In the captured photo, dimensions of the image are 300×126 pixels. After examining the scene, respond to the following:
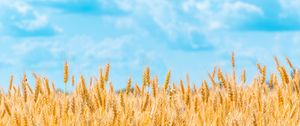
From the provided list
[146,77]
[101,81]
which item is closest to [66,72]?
[101,81]

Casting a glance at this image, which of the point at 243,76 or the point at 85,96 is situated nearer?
the point at 85,96

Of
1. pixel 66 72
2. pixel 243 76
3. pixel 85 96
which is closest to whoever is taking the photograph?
pixel 85 96

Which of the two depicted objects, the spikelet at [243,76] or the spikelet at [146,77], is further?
the spikelet at [243,76]

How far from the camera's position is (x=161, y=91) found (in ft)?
11.3

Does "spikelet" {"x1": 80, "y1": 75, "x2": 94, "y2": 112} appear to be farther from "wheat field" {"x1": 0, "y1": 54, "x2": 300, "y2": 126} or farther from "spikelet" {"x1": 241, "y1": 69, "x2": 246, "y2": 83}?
"spikelet" {"x1": 241, "y1": 69, "x2": 246, "y2": 83}

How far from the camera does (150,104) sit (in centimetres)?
357

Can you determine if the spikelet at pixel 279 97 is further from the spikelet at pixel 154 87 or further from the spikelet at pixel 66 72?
the spikelet at pixel 66 72

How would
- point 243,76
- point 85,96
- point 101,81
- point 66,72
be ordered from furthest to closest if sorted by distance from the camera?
point 243,76
point 101,81
point 66,72
point 85,96

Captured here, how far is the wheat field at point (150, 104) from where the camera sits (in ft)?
8.91

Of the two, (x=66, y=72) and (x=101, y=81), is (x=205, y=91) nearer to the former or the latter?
(x=101, y=81)

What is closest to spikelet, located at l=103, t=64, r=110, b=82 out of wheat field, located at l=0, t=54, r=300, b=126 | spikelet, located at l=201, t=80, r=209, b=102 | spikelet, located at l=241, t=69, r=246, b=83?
wheat field, located at l=0, t=54, r=300, b=126

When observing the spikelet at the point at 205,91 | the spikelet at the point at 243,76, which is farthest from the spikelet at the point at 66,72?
the spikelet at the point at 243,76

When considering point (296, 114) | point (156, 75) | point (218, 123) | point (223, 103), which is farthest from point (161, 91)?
point (296, 114)

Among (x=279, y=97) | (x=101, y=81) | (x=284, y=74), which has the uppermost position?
(x=101, y=81)
